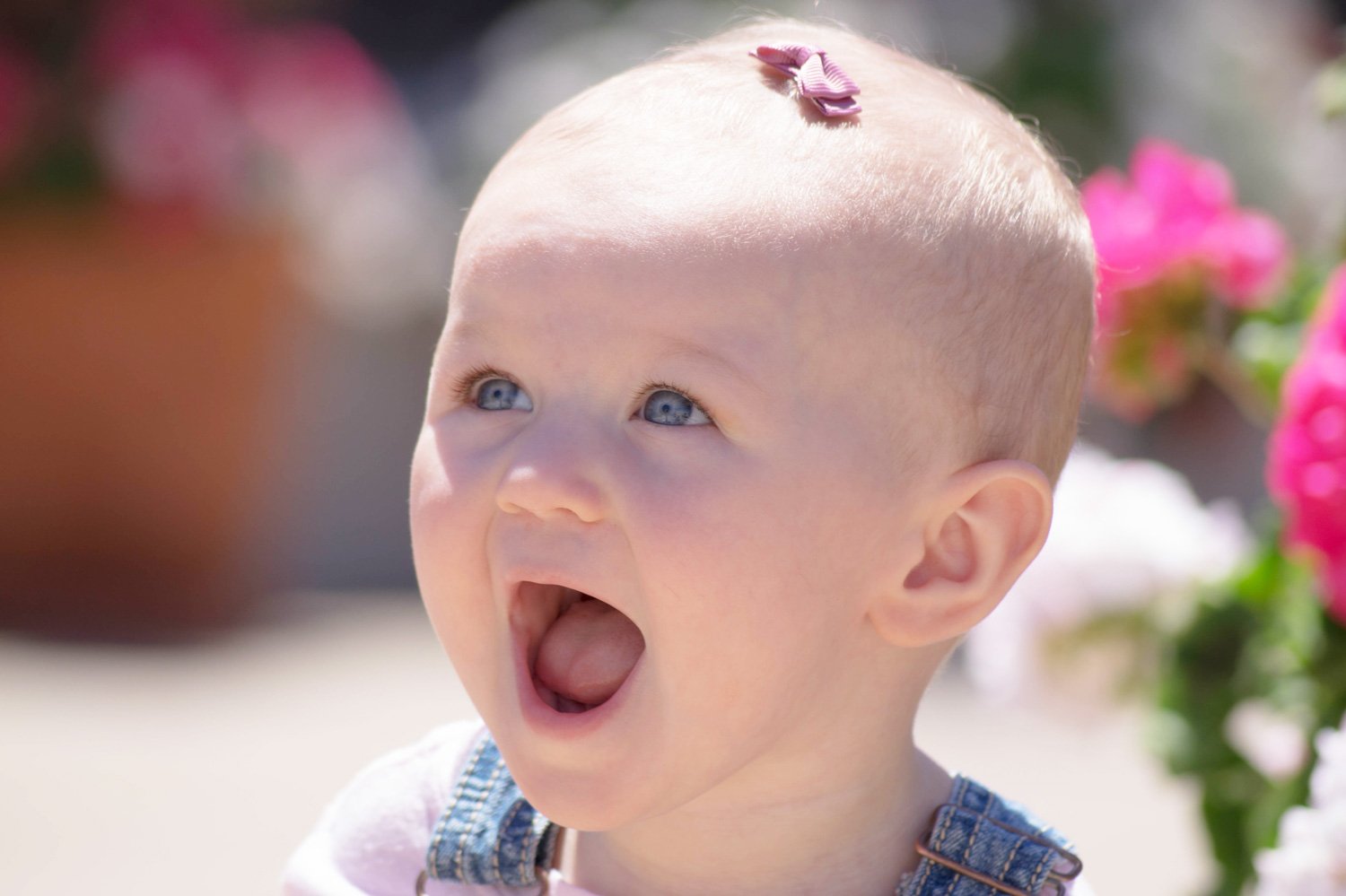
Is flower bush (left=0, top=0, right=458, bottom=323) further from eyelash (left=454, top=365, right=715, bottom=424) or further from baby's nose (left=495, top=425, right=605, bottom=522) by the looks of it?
baby's nose (left=495, top=425, right=605, bottom=522)

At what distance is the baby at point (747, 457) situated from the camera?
980 millimetres

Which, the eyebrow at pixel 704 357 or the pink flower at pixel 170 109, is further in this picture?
the pink flower at pixel 170 109

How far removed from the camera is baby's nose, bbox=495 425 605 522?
958mm

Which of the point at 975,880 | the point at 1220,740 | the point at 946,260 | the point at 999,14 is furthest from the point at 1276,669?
the point at 999,14

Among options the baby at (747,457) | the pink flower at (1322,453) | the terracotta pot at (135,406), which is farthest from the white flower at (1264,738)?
the terracotta pot at (135,406)

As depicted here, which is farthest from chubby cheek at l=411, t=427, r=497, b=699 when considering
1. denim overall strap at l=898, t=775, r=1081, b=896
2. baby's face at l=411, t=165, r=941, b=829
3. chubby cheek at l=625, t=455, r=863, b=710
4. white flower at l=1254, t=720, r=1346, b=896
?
white flower at l=1254, t=720, r=1346, b=896

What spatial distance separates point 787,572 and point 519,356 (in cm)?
22

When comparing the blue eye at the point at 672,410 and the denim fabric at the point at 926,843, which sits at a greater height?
the blue eye at the point at 672,410

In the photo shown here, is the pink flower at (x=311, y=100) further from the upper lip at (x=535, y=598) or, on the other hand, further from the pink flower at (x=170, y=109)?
the upper lip at (x=535, y=598)

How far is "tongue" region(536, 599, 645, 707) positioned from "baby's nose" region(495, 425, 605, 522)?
0.09 metres

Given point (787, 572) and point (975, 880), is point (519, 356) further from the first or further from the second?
point (975, 880)

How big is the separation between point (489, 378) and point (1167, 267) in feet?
3.20

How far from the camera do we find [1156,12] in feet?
17.2

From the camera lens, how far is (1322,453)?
138 centimetres
